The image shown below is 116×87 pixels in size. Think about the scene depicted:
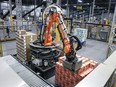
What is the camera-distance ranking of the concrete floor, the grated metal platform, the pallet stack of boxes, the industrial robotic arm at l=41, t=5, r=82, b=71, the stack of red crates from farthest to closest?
1. the concrete floor
2. the pallet stack of boxes
3. the stack of red crates
4. the industrial robotic arm at l=41, t=5, r=82, b=71
5. the grated metal platform

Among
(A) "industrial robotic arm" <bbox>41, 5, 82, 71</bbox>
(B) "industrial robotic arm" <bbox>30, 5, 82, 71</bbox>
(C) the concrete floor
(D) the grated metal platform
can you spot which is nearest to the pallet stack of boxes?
(B) "industrial robotic arm" <bbox>30, 5, 82, 71</bbox>

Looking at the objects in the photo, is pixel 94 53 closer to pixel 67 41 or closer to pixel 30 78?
pixel 67 41

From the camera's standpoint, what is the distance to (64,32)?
2.67 m

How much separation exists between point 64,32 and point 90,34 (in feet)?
29.2

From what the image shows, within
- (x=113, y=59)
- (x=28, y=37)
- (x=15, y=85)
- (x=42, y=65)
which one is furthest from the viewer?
(x=28, y=37)

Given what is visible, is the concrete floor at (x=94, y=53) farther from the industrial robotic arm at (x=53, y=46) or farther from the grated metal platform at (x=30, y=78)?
the grated metal platform at (x=30, y=78)

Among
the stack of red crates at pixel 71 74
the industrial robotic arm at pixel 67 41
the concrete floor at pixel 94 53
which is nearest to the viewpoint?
the industrial robotic arm at pixel 67 41

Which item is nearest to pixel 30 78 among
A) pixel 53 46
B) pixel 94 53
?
pixel 53 46

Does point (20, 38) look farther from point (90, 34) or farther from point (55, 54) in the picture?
point (90, 34)

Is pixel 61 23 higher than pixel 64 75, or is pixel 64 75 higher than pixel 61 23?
pixel 61 23

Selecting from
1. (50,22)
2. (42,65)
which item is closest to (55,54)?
(42,65)

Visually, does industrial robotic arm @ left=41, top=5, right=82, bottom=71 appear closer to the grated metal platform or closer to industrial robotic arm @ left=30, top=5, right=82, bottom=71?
industrial robotic arm @ left=30, top=5, right=82, bottom=71

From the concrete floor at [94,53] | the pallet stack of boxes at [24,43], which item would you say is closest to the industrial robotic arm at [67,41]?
the pallet stack of boxes at [24,43]

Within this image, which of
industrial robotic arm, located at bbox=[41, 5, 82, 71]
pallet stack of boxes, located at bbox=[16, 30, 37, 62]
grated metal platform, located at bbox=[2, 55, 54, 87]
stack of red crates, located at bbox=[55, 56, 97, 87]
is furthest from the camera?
pallet stack of boxes, located at bbox=[16, 30, 37, 62]
